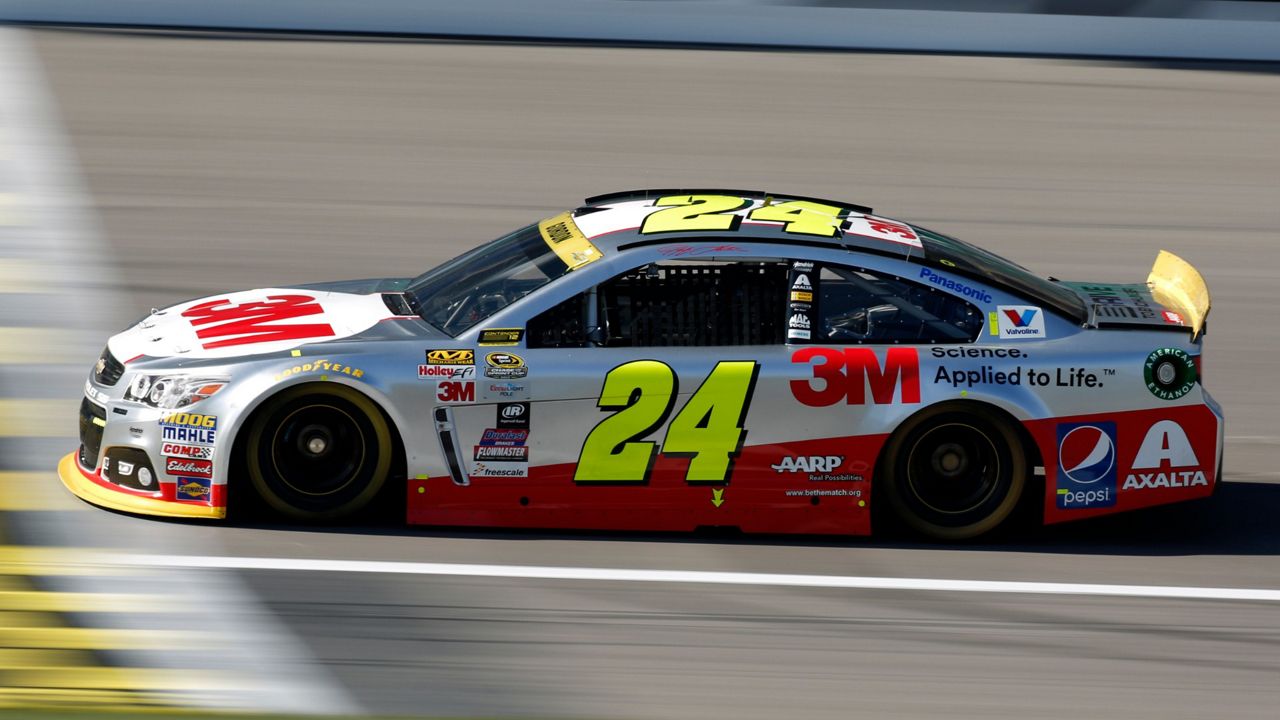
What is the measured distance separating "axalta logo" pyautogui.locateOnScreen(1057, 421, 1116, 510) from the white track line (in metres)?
0.44

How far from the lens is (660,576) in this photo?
235 inches

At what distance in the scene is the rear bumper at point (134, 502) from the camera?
6164mm

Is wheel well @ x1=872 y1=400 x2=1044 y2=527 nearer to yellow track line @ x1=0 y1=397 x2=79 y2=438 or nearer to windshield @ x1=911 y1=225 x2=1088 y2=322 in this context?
windshield @ x1=911 y1=225 x2=1088 y2=322

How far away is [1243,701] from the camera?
5184 mm

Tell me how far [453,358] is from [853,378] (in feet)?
5.36

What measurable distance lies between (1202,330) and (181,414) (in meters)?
4.25

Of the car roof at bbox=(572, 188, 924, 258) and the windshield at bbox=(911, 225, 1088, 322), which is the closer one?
the car roof at bbox=(572, 188, 924, 258)

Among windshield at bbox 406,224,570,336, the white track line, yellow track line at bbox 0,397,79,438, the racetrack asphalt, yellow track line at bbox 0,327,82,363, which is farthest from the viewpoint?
yellow track line at bbox 0,327,82,363

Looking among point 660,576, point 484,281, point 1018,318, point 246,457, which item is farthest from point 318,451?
point 1018,318

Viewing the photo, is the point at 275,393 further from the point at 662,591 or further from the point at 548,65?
the point at 548,65

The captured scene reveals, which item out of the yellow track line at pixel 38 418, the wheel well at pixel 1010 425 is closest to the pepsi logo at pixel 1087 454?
the wheel well at pixel 1010 425

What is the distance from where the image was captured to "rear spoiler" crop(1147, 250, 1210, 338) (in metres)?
6.57

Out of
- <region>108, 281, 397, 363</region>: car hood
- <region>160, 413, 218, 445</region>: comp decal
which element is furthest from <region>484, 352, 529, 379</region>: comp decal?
<region>160, 413, 218, 445</region>: comp decal

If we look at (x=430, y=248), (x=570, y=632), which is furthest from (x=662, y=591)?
(x=430, y=248)
